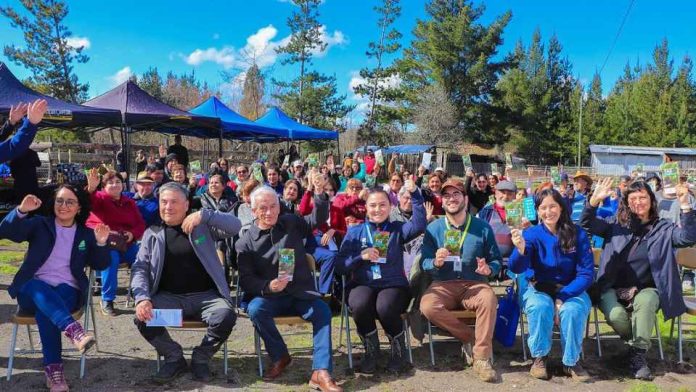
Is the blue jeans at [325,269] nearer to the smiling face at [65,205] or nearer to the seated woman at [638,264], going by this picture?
the smiling face at [65,205]

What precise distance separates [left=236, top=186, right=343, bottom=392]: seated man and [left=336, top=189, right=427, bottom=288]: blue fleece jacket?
372mm

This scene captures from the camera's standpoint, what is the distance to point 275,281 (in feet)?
12.1

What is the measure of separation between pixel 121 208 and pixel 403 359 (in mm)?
3255

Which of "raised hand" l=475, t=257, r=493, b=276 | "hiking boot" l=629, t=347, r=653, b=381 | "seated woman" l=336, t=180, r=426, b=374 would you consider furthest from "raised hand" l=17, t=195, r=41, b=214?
"hiking boot" l=629, t=347, r=653, b=381

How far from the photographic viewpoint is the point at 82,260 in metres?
3.81

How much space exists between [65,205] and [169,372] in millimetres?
1407

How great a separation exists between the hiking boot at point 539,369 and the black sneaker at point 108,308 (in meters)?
3.99

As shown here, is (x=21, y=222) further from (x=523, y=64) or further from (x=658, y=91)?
(x=658, y=91)

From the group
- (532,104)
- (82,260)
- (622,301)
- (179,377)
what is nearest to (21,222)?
(82,260)

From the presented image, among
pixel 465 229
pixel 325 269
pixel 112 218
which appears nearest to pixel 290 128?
pixel 112 218

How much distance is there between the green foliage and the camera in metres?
38.8

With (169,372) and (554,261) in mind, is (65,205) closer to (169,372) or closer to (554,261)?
(169,372)

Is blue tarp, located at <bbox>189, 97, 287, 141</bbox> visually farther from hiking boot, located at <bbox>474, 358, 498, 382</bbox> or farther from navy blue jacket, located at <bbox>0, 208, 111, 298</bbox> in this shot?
hiking boot, located at <bbox>474, 358, 498, 382</bbox>

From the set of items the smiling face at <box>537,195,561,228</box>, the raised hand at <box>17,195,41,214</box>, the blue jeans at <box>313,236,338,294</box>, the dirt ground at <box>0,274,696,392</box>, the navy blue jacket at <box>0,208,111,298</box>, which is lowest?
the dirt ground at <box>0,274,696,392</box>
